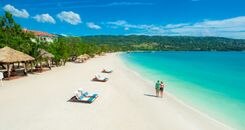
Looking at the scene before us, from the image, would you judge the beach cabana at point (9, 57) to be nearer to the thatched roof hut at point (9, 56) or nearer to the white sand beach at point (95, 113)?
the thatched roof hut at point (9, 56)

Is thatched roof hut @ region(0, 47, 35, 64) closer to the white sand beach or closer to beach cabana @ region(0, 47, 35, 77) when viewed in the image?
beach cabana @ region(0, 47, 35, 77)

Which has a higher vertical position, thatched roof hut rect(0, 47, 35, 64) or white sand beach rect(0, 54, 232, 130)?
thatched roof hut rect(0, 47, 35, 64)

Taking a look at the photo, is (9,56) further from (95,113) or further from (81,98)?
(95,113)

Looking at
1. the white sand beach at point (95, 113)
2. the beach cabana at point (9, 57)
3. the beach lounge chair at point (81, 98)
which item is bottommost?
the white sand beach at point (95, 113)

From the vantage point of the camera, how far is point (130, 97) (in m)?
15.8

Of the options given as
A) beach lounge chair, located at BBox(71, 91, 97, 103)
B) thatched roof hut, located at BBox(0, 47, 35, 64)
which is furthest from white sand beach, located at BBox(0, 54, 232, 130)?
thatched roof hut, located at BBox(0, 47, 35, 64)

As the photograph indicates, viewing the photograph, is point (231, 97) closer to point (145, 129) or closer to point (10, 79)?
point (145, 129)

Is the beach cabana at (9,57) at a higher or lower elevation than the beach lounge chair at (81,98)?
higher

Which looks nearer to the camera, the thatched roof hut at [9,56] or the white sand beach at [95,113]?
the white sand beach at [95,113]

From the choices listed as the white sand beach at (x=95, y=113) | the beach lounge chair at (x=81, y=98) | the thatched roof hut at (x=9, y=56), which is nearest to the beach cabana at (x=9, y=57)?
the thatched roof hut at (x=9, y=56)

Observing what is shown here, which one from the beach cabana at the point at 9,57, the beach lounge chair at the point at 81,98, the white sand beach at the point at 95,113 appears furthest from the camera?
the beach cabana at the point at 9,57

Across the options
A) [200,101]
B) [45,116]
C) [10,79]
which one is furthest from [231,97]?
[10,79]

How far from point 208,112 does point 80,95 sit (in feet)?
24.9

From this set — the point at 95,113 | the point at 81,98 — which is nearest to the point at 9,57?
the point at 81,98
